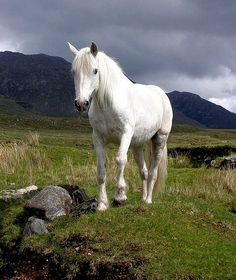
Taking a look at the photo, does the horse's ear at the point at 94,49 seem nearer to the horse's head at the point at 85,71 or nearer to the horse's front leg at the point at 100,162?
the horse's head at the point at 85,71

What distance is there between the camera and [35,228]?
11781 mm

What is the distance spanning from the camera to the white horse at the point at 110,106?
10.8m

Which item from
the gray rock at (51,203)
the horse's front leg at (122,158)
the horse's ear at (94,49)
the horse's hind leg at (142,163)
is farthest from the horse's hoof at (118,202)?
the horse's ear at (94,49)

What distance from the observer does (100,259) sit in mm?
9922

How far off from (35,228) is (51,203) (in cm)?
134

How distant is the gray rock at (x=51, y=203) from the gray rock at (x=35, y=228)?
69cm

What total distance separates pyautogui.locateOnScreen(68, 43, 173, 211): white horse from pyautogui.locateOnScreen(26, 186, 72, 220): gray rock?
4.55 feet

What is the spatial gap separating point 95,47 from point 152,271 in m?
4.98

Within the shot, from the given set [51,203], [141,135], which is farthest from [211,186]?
[51,203]

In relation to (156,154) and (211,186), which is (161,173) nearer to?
(156,154)

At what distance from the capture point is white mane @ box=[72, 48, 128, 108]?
425 inches

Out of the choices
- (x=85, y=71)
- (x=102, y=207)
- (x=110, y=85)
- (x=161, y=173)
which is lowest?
(x=102, y=207)

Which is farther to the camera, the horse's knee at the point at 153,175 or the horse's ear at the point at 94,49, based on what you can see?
the horse's knee at the point at 153,175

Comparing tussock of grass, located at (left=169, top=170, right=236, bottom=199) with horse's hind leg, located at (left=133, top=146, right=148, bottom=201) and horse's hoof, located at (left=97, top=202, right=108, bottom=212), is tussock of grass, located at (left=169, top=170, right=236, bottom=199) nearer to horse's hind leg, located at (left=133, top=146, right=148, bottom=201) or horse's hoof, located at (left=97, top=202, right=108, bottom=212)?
horse's hind leg, located at (left=133, top=146, right=148, bottom=201)
